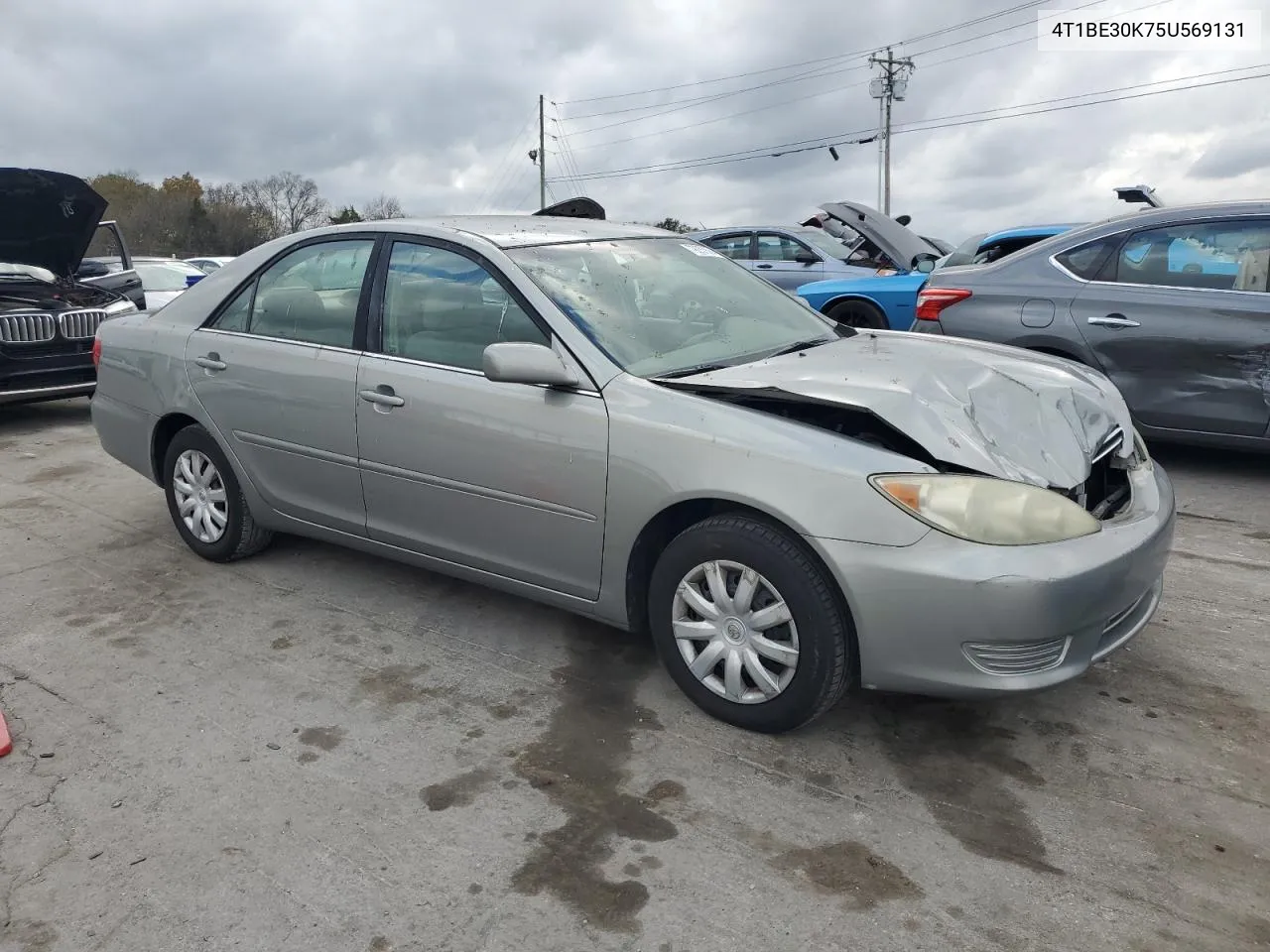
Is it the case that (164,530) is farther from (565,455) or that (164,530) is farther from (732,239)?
(732,239)

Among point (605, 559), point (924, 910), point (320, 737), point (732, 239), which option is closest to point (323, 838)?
point (320, 737)

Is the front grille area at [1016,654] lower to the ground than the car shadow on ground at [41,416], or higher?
lower

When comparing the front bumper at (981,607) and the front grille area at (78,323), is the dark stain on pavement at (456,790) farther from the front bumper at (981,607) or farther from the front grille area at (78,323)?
the front grille area at (78,323)

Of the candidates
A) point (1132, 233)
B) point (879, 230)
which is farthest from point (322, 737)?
point (879, 230)

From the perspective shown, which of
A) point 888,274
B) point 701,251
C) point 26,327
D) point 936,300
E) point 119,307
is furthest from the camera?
point 888,274

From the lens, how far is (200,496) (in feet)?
14.8

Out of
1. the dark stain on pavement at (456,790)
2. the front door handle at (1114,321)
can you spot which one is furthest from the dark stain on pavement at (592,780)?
the front door handle at (1114,321)

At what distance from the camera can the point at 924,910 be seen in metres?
2.22

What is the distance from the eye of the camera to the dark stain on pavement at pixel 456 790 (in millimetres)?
2653

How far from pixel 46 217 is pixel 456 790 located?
7.54 meters

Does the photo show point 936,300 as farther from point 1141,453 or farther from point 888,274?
point 888,274

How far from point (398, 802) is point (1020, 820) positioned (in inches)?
66.2

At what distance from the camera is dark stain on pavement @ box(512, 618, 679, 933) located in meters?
2.30

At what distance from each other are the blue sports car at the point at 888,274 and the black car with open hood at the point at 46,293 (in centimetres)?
631
